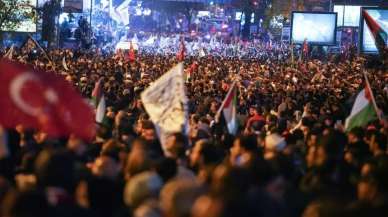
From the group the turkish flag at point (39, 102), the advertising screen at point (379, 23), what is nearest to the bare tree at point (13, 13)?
the advertising screen at point (379, 23)

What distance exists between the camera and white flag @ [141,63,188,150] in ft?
31.3

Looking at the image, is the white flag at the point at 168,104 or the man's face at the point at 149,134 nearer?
the white flag at the point at 168,104

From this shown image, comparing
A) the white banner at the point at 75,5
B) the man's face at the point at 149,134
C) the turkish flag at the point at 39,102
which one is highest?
the white banner at the point at 75,5

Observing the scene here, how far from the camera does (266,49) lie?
68688mm

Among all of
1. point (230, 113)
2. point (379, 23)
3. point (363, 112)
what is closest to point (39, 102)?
point (230, 113)

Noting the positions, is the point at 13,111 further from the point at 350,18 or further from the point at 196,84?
the point at 350,18

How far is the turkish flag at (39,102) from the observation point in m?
7.02

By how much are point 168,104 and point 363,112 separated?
371cm

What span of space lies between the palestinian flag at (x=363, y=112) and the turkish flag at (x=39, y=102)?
5703mm

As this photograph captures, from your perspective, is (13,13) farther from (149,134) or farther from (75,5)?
(149,134)

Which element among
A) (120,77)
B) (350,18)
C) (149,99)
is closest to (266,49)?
(350,18)

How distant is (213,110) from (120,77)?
35.3 ft

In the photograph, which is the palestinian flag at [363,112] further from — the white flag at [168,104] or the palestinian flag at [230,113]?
the white flag at [168,104]

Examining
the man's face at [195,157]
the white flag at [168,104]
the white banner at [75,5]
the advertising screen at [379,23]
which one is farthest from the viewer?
the white banner at [75,5]
